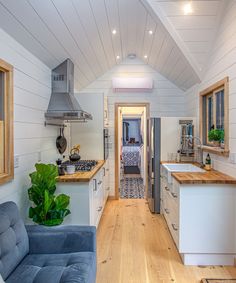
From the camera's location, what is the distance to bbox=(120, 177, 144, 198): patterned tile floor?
594cm

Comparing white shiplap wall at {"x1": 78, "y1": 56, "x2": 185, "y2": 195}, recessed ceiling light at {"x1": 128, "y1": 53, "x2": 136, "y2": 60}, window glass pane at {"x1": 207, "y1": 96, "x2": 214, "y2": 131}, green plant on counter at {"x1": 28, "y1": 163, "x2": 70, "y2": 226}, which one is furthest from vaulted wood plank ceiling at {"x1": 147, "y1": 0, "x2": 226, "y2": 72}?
green plant on counter at {"x1": 28, "y1": 163, "x2": 70, "y2": 226}

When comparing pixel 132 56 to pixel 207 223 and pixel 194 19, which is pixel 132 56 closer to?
pixel 194 19

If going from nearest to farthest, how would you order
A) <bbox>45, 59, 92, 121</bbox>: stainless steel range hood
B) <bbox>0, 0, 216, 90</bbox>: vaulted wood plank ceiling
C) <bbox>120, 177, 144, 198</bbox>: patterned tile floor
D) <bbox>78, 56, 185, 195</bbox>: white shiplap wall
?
<bbox>0, 0, 216, 90</bbox>: vaulted wood plank ceiling, <bbox>45, 59, 92, 121</bbox>: stainless steel range hood, <bbox>78, 56, 185, 195</bbox>: white shiplap wall, <bbox>120, 177, 144, 198</bbox>: patterned tile floor

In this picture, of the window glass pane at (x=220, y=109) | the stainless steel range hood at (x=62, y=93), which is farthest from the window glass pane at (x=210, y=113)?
the stainless steel range hood at (x=62, y=93)

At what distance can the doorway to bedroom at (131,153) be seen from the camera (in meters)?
5.70

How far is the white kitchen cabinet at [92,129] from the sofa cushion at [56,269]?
2.87 metres

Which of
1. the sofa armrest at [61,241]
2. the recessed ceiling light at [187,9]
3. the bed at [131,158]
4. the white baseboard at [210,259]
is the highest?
the recessed ceiling light at [187,9]

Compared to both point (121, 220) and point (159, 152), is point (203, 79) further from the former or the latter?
point (121, 220)

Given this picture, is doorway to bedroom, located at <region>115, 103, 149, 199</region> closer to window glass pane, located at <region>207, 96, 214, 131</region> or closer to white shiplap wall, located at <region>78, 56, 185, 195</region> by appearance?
white shiplap wall, located at <region>78, 56, 185, 195</region>

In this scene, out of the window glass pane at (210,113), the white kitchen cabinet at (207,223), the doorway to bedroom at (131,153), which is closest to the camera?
the white kitchen cabinet at (207,223)

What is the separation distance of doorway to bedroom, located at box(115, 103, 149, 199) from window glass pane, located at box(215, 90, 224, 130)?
6.88 ft

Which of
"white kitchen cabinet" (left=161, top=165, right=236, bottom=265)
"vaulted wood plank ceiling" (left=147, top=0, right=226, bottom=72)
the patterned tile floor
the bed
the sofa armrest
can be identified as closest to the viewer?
the sofa armrest

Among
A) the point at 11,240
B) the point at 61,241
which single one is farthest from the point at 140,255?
the point at 11,240

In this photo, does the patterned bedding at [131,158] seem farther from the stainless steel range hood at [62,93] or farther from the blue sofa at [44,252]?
the blue sofa at [44,252]
